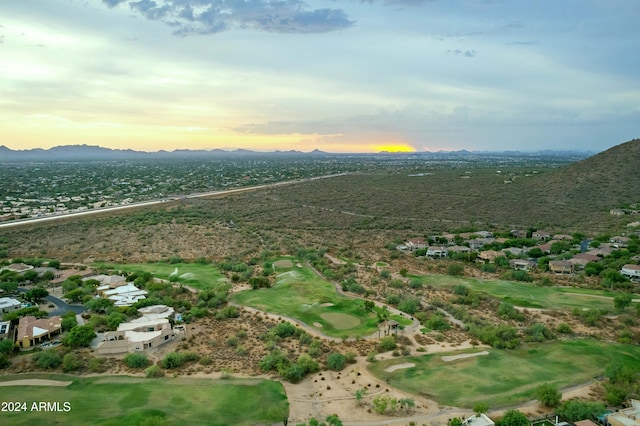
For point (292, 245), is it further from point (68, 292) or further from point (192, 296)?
point (68, 292)

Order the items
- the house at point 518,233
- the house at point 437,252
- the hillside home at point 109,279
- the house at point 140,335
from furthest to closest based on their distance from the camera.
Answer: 1. the house at point 518,233
2. the house at point 437,252
3. the hillside home at point 109,279
4. the house at point 140,335

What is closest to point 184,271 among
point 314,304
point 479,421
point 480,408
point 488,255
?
point 314,304

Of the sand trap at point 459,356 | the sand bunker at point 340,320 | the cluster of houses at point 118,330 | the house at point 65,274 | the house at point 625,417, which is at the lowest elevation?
the sand trap at point 459,356

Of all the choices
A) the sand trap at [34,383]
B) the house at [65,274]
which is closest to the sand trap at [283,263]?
the house at [65,274]

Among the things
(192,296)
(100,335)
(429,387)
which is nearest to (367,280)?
(192,296)

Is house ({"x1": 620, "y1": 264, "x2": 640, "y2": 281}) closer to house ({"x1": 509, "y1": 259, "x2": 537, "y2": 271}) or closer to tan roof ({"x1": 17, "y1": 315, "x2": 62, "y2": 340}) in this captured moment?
house ({"x1": 509, "y1": 259, "x2": 537, "y2": 271})

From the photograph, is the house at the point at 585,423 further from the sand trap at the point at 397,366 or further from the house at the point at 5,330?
the house at the point at 5,330
